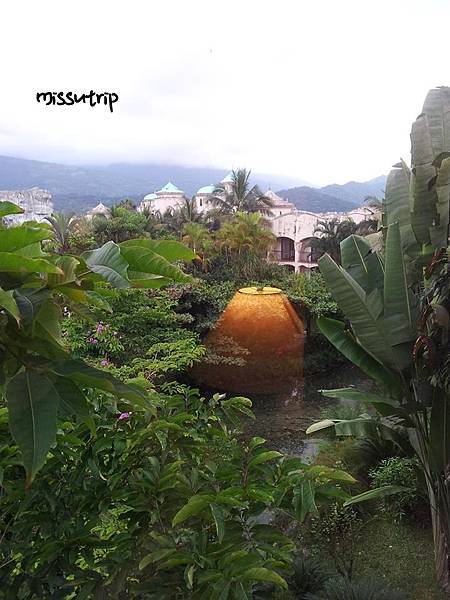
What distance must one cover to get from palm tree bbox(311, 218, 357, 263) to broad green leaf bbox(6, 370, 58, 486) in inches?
457

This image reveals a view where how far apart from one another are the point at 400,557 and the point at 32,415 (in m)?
2.96

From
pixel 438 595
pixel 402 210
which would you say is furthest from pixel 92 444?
pixel 438 595

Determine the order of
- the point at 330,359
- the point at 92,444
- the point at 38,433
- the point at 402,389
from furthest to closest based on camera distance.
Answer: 1. the point at 330,359
2. the point at 402,389
3. the point at 92,444
4. the point at 38,433

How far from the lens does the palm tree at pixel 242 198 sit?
1497cm

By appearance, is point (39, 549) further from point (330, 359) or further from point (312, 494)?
point (330, 359)

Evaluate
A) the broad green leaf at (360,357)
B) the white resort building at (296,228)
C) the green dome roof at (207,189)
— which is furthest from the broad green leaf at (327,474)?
the green dome roof at (207,189)

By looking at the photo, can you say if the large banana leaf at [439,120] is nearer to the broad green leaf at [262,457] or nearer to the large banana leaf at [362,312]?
the large banana leaf at [362,312]

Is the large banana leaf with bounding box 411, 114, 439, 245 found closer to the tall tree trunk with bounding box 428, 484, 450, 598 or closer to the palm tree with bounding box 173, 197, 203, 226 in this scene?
the tall tree trunk with bounding box 428, 484, 450, 598

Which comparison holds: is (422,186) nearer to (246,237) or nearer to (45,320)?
(45,320)

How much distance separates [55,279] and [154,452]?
1.84 ft

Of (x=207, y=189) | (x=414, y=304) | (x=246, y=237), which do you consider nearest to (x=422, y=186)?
(x=414, y=304)

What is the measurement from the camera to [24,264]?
0.49m

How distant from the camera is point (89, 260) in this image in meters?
0.55

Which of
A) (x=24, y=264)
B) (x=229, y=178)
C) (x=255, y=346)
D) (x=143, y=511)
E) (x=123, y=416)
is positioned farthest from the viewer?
(x=229, y=178)
